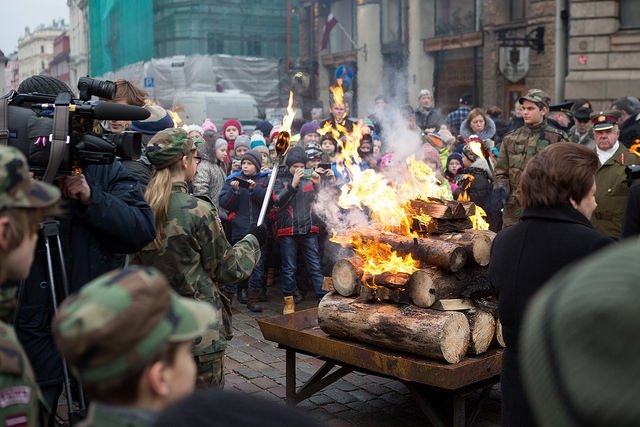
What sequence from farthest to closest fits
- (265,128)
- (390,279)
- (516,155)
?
(265,128), (516,155), (390,279)

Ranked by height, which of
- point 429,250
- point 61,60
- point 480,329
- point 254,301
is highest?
point 61,60

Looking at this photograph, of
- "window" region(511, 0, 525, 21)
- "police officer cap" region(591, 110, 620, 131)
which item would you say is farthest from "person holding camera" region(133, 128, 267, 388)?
"window" region(511, 0, 525, 21)

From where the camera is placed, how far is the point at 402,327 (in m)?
5.22

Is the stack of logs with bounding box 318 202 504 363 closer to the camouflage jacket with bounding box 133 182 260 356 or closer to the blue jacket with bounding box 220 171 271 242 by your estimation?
the camouflage jacket with bounding box 133 182 260 356

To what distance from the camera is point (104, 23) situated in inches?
1374

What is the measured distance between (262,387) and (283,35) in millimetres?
30359

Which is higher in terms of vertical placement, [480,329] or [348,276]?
[348,276]

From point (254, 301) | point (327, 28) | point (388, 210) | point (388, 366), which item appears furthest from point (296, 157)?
point (327, 28)

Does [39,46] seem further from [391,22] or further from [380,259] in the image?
[380,259]

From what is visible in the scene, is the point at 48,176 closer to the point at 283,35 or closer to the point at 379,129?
the point at 379,129

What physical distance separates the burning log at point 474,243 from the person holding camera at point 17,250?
3.72 metres

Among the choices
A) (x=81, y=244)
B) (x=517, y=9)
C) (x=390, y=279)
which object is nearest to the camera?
(x=81, y=244)

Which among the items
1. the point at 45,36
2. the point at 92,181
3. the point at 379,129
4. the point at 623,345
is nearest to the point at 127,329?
the point at 623,345

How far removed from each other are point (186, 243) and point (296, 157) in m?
4.70
